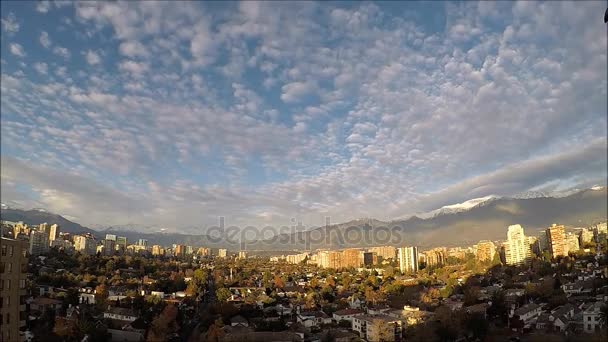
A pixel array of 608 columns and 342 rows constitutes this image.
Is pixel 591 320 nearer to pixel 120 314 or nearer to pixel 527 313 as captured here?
pixel 527 313

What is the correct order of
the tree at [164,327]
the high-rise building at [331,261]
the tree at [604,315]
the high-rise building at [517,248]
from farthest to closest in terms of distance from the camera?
1. the high-rise building at [331,261]
2. the high-rise building at [517,248]
3. the tree at [604,315]
4. the tree at [164,327]

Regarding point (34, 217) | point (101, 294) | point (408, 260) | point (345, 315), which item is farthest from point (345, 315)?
point (34, 217)

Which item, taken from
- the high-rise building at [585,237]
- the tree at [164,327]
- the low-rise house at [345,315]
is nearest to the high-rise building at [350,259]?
the high-rise building at [585,237]

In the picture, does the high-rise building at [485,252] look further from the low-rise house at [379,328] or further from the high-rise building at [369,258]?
the low-rise house at [379,328]

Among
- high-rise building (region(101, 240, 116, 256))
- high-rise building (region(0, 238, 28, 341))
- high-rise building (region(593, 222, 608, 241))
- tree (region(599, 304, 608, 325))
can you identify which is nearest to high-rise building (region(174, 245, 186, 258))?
high-rise building (region(101, 240, 116, 256))

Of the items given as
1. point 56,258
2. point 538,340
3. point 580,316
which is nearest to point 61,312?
point 56,258

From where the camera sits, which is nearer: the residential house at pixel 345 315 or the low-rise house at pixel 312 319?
the low-rise house at pixel 312 319

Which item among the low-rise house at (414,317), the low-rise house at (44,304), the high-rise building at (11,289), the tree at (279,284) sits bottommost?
the low-rise house at (414,317)
